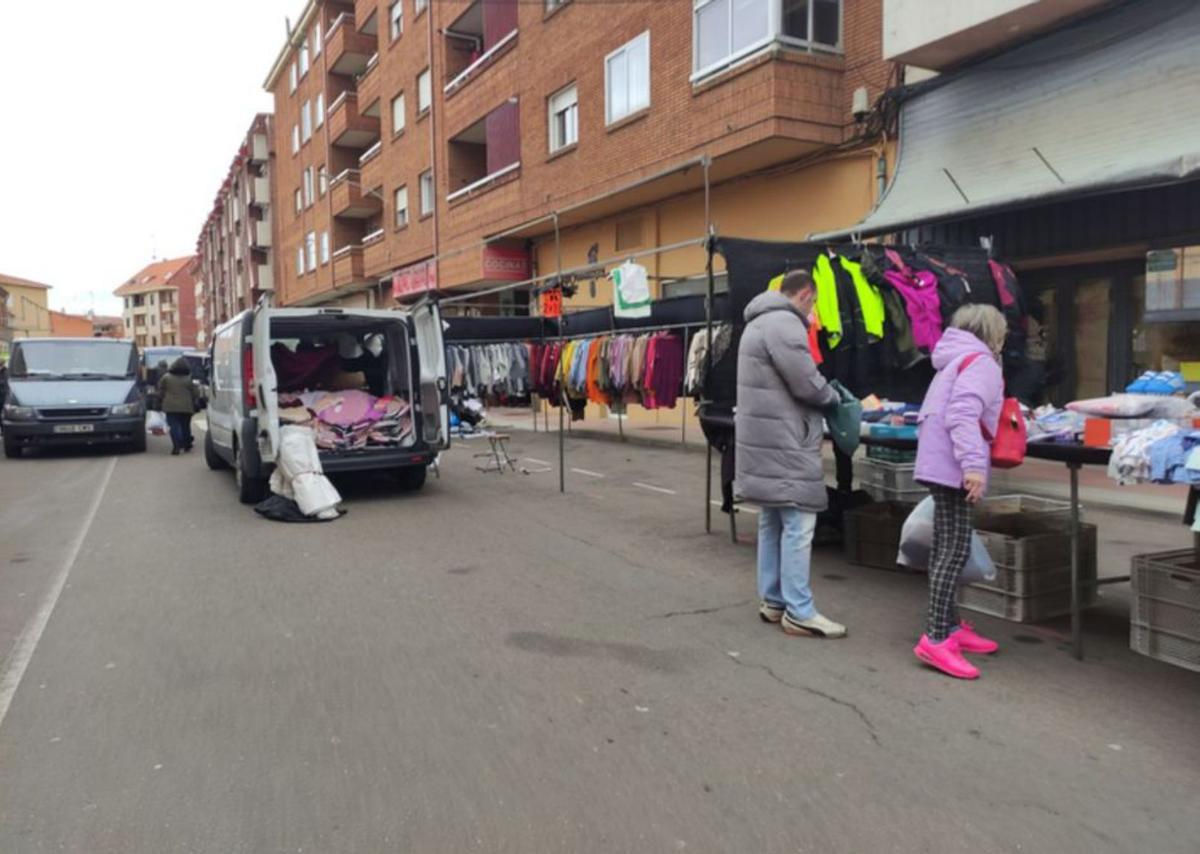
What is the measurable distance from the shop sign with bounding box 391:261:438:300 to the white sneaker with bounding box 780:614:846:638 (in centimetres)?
1982

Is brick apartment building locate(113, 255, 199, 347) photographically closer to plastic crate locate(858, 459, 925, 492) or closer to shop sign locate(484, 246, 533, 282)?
shop sign locate(484, 246, 533, 282)

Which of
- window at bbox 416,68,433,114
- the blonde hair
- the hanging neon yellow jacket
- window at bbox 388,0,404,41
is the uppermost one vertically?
window at bbox 388,0,404,41

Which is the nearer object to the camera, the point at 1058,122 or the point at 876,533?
the point at 876,533

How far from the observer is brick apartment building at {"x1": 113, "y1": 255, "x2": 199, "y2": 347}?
116m

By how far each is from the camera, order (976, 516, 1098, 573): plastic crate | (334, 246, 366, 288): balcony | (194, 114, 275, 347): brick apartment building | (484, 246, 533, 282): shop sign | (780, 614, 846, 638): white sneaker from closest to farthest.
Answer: (780, 614, 846, 638): white sneaker < (976, 516, 1098, 573): plastic crate < (484, 246, 533, 282): shop sign < (334, 246, 366, 288): balcony < (194, 114, 275, 347): brick apartment building

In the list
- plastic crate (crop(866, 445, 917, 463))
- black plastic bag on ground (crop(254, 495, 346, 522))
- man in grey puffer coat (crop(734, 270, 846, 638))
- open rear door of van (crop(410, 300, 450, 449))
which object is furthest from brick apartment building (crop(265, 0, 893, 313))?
black plastic bag on ground (crop(254, 495, 346, 522))

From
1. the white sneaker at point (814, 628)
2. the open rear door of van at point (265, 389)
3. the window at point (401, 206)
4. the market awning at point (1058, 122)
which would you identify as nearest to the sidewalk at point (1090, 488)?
the white sneaker at point (814, 628)

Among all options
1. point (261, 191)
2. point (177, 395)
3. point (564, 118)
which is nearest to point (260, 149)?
point (261, 191)

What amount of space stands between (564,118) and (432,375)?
11.0m

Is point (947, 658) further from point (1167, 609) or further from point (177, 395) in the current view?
point (177, 395)

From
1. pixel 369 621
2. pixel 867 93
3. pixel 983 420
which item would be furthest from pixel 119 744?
pixel 867 93

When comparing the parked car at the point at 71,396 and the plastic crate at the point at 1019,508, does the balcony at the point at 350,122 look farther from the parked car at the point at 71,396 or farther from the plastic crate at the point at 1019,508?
the plastic crate at the point at 1019,508

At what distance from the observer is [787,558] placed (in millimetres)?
4922

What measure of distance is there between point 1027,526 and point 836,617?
1368 millimetres
